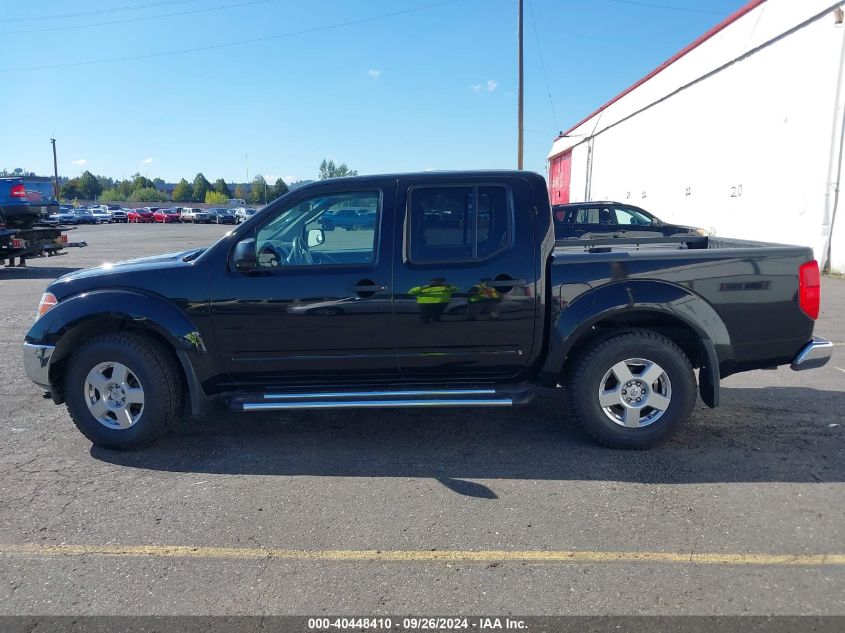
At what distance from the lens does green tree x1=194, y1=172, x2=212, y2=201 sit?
13412 cm

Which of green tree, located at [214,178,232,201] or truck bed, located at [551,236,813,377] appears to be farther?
green tree, located at [214,178,232,201]

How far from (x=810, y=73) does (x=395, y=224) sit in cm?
1375

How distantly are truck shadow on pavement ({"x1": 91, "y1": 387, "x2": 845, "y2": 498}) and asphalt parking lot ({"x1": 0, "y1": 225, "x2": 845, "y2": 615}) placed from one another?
0.8 inches

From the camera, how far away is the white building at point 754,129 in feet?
44.5

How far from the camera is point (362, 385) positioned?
15.2 feet

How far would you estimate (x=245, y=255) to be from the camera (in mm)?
4309

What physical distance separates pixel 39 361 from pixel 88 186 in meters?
152

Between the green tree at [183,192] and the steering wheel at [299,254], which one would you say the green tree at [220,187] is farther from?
the steering wheel at [299,254]

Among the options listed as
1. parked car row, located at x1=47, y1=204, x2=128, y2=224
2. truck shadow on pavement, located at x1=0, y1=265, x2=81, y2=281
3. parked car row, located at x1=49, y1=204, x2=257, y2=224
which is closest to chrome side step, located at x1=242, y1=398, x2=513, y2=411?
truck shadow on pavement, located at x1=0, y1=265, x2=81, y2=281

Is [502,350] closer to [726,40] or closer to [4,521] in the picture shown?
[4,521]

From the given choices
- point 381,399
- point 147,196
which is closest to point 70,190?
point 147,196

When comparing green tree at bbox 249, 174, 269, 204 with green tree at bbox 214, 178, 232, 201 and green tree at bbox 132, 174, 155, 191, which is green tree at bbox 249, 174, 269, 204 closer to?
green tree at bbox 214, 178, 232, 201

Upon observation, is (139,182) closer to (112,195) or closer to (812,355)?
(112,195)

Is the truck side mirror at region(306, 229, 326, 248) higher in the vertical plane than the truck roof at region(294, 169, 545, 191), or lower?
lower
